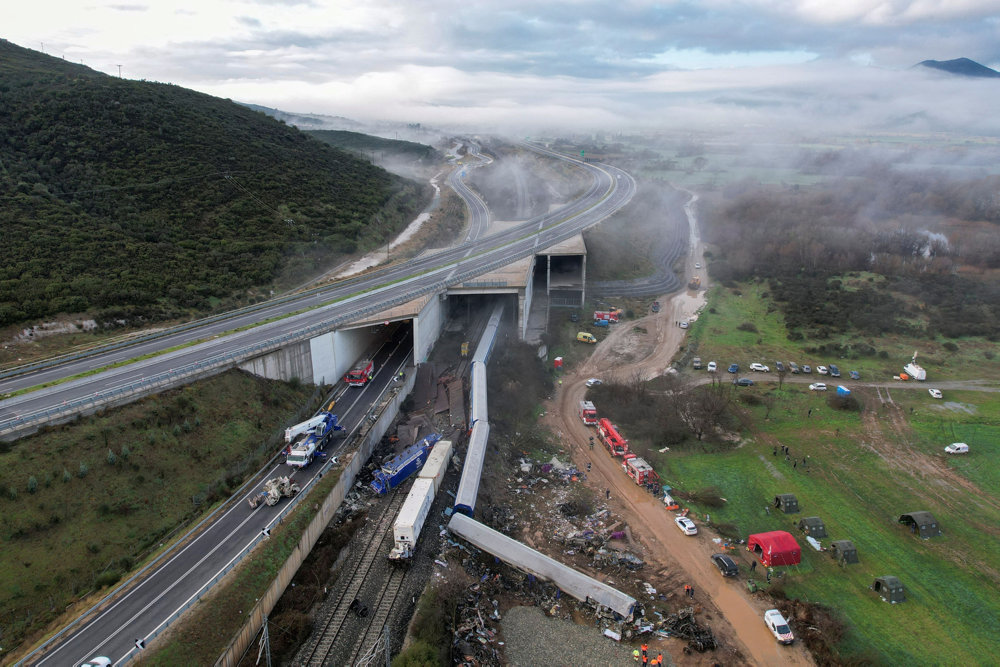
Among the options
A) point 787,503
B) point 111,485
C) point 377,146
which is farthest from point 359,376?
point 377,146

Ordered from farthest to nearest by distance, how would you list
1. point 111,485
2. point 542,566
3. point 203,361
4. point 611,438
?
1. point 611,438
2. point 203,361
3. point 111,485
4. point 542,566

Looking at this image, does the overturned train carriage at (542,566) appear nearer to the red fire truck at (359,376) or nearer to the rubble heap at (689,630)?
the rubble heap at (689,630)

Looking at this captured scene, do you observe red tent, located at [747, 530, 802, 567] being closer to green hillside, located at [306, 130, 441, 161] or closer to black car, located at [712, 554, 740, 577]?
black car, located at [712, 554, 740, 577]

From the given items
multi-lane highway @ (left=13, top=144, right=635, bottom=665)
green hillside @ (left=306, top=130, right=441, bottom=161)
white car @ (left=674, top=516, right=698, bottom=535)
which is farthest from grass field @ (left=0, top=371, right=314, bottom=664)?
green hillside @ (left=306, top=130, right=441, bottom=161)

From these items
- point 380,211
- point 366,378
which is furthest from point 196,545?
point 380,211

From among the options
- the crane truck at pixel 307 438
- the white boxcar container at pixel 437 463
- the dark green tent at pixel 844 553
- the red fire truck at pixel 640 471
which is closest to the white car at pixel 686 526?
the red fire truck at pixel 640 471

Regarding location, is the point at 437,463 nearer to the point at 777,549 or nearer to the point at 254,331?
the point at 777,549
